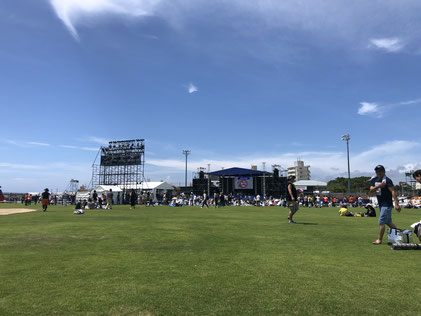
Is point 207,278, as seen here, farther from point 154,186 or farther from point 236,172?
point 236,172

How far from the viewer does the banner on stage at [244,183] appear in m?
50.2

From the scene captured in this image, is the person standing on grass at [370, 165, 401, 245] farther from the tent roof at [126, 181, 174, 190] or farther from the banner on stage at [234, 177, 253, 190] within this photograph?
the banner on stage at [234, 177, 253, 190]

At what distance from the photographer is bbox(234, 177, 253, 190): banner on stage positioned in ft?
165

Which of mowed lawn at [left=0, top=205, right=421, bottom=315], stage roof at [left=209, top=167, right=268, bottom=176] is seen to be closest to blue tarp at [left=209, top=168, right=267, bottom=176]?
stage roof at [left=209, top=167, right=268, bottom=176]

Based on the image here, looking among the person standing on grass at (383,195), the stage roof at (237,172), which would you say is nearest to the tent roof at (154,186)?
the stage roof at (237,172)

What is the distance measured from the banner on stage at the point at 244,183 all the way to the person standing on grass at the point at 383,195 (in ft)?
140

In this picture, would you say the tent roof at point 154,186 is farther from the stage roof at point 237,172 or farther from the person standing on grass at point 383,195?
the person standing on grass at point 383,195

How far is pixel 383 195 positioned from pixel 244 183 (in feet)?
141

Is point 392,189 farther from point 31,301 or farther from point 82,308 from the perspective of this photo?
point 31,301

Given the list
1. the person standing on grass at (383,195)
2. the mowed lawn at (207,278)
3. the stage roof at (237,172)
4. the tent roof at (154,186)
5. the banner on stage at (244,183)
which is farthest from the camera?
the banner on stage at (244,183)

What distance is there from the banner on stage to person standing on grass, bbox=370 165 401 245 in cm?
4266

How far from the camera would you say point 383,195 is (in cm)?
751

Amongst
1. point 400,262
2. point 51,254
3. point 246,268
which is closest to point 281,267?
point 246,268

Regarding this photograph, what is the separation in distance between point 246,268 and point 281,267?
0.61 metres
